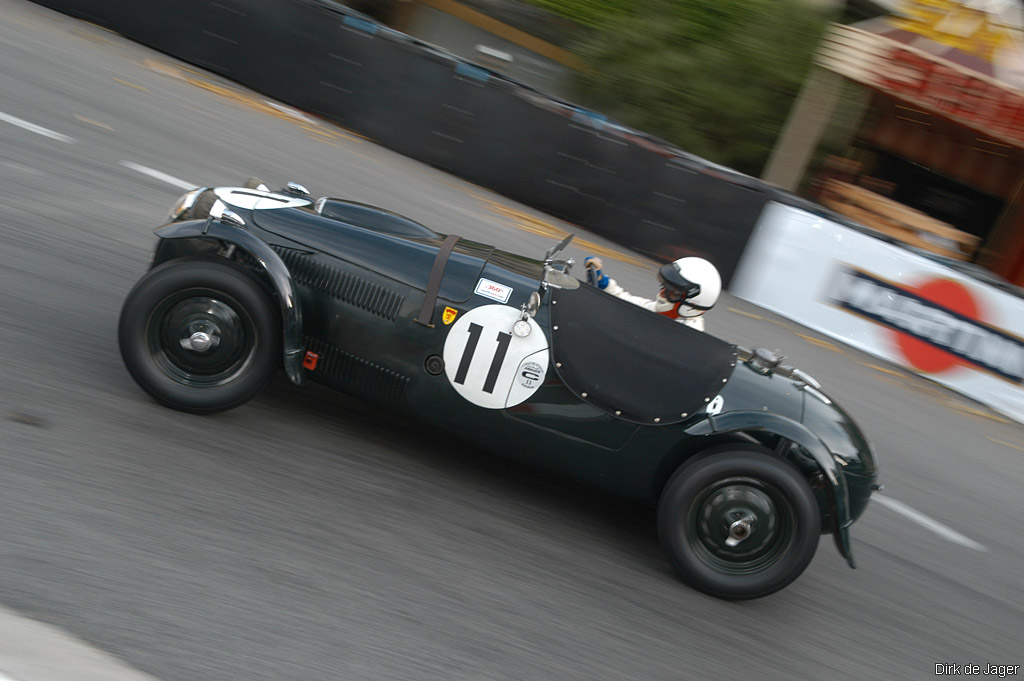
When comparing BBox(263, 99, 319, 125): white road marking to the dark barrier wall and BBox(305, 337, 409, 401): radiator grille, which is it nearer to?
the dark barrier wall

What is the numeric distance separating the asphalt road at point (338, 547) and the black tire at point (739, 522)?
0.18m

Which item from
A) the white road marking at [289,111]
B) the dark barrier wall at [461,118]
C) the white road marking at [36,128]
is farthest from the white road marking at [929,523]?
the white road marking at [289,111]

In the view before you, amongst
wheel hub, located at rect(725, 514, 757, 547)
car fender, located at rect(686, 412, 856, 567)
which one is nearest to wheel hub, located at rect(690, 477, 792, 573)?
wheel hub, located at rect(725, 514, 757, 547)

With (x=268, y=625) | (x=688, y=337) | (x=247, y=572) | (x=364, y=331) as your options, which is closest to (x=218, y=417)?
(x=364, y=331)

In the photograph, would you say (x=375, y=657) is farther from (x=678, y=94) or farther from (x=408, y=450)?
(x=678, y=94)

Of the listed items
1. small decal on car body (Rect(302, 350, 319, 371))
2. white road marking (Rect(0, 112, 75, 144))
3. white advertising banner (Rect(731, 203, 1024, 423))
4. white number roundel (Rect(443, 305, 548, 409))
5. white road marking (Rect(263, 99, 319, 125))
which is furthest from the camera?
white road marking (Rect(263, 99, 319, 125))

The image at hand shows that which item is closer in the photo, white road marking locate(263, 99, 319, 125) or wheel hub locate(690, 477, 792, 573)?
wheel hub locate(690, 477, 792, 573)

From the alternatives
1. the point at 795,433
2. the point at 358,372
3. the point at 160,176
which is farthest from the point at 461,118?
the point at 795,433

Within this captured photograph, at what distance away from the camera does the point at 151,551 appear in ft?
11.6

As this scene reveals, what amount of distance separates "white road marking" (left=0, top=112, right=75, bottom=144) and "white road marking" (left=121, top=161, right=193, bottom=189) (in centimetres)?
50

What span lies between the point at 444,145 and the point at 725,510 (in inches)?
319

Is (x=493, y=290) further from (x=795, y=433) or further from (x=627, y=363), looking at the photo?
(x=795, y=433)

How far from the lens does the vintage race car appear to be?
4305mm

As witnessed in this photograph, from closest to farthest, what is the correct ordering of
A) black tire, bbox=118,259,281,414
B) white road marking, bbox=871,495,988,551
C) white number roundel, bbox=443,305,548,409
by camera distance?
black tire, bbox=118,259,281,414 < white number roundel, bbox=443,305,548,409 < white road marking, bbox=871,495,988,551
